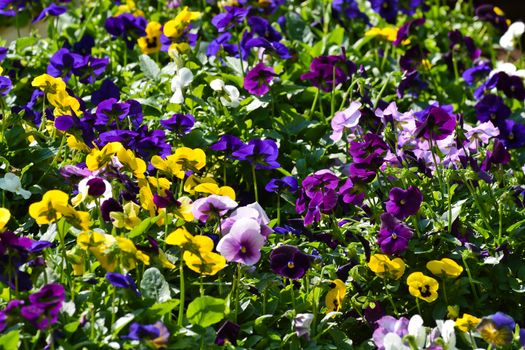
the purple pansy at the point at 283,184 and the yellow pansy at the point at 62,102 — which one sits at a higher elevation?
the yellow pansy at the point at 62,102

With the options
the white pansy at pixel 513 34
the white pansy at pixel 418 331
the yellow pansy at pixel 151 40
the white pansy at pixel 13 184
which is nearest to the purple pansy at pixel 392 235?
the white pansy at pixel 418 331

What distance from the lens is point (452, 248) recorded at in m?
2.38

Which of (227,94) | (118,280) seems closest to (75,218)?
(118,280)

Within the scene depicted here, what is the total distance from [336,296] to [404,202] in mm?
283

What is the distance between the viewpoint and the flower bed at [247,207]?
2.00 m

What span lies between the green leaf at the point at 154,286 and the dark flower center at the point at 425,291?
553 mm

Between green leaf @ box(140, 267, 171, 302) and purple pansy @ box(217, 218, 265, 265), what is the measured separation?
0.46ft

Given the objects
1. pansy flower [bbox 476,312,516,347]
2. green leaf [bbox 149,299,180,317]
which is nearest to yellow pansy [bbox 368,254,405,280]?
pansy flower [bbox 476,312,516,347]

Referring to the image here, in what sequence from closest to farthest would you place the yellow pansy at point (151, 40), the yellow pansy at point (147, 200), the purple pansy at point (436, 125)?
the yellow pansy at point (147, 200)
the purple pansy at point (436, 125)
the yellow pansy at point (151, 40)

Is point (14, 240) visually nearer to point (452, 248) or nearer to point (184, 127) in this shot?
point (184, 127)

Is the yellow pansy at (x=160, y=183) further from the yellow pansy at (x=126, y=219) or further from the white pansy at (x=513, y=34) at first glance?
the white pansy at (x=513, y=34)

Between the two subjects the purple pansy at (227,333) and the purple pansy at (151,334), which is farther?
the purple pansy at (227,333)

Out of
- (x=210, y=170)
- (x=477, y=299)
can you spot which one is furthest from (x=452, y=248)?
(x=210, y=170)

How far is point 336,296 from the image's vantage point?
2.22m
